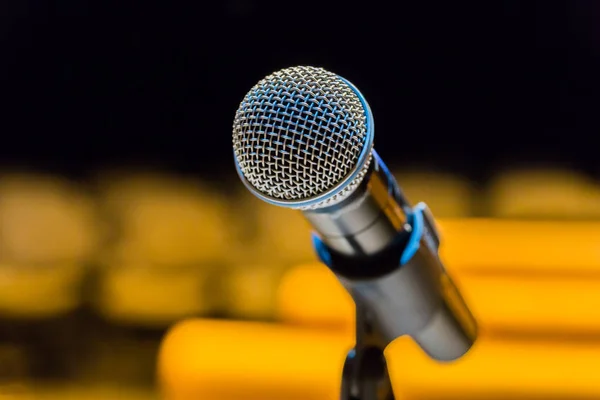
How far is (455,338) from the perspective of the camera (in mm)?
652

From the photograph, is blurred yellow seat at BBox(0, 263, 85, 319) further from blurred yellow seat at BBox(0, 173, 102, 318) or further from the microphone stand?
the microphone stand

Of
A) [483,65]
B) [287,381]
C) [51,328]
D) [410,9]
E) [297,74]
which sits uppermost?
[297,74]

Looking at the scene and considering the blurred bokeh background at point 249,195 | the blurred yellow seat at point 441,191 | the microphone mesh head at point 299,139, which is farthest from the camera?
the blurred yellow seat at point 441,191

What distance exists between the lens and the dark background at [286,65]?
1725 mm

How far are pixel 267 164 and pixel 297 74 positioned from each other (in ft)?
0.36

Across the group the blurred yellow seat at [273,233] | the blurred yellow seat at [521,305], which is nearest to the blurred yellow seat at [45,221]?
the blurred yellow seat at [273,233]

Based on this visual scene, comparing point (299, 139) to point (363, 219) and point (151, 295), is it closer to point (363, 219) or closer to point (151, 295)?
point (363, 219)

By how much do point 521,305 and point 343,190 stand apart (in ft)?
4.03

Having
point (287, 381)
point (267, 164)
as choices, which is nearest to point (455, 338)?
point (267, 164)

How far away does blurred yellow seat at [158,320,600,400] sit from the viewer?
4.63ft

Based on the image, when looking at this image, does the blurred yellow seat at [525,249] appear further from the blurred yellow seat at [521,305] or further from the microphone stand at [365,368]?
the microphone stand at [365,368]

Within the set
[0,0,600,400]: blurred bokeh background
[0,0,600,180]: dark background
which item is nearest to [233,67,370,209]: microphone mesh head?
[0,0,600,400]: blurred bokeh background

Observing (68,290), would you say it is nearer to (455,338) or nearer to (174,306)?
(174,306)

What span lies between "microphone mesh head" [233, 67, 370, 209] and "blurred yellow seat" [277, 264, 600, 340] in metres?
1.06
